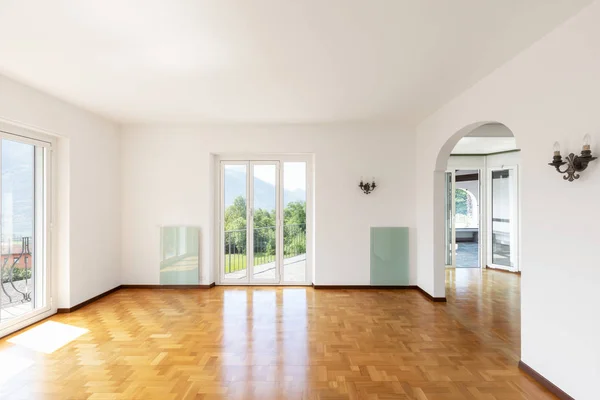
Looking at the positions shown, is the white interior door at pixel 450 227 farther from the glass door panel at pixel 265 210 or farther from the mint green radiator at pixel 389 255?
the glass door panel at pixel 265 210

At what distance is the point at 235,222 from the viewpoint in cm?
548

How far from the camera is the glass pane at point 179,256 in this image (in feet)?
17.2

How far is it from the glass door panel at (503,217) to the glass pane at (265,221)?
493cm

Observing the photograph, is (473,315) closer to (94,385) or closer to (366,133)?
(366,133)

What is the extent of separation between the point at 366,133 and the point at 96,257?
4499 mm

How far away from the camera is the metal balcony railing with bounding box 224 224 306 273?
5473 mm

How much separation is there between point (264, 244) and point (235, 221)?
629mm

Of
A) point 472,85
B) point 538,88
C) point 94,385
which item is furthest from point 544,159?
point 94,385

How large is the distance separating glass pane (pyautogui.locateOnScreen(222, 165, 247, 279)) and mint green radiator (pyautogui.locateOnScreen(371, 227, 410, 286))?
7.11 ft

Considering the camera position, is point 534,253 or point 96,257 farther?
point 96,257

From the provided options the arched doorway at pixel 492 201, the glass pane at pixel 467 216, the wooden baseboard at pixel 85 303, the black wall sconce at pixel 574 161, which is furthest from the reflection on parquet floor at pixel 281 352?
the glass pane at pixel 467 216

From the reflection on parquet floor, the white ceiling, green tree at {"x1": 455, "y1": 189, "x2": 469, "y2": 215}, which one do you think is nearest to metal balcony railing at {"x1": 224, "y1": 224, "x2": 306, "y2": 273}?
the reflection on parquet floor

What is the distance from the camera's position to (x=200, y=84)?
3406 millimetres

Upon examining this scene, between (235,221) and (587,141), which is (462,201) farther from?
(587,141)
